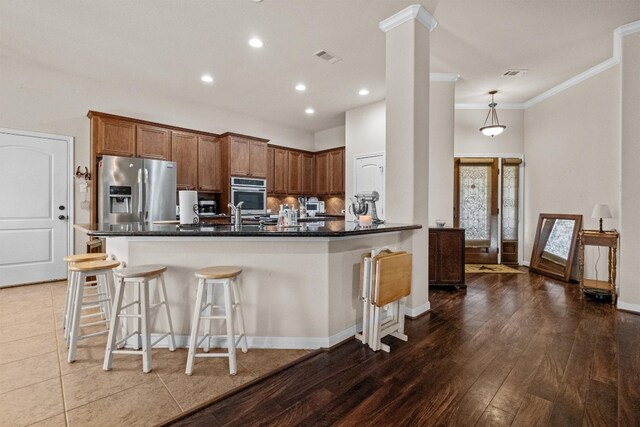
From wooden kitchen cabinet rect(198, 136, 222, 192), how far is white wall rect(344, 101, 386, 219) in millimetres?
2628

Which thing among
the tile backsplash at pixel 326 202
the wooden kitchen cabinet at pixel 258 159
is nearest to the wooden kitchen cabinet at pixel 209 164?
the wooden kitchen cabinet at pixel 258 159

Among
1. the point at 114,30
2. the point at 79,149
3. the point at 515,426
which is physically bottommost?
the point at 515,426

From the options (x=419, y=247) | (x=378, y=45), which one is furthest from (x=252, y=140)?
(x=419, y=247)

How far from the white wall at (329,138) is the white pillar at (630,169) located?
16.0 ft

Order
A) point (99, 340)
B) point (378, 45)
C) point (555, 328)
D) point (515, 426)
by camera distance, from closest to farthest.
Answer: point (515, 426)
point (99, 340)
point (555, 328)
point (378, 45)

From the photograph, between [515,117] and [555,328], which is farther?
[515,117]

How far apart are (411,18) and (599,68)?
323cm

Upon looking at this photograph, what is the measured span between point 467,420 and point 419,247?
178 centimetres

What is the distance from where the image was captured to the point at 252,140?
20.5 ft

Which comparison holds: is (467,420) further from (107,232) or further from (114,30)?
(114,30)

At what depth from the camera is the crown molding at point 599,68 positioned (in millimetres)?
3334

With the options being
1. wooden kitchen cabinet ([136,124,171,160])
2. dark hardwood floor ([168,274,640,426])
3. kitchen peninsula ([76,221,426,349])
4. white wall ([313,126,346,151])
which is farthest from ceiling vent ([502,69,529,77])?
wooden kitchen cabinet ([136,124,171,160])

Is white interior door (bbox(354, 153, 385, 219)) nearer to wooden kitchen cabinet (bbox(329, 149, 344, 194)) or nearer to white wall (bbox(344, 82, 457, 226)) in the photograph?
wooden kitchen cabinet (bbox(329, 149, 344, 194))

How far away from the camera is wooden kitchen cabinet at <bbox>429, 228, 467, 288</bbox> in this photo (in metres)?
4.10
